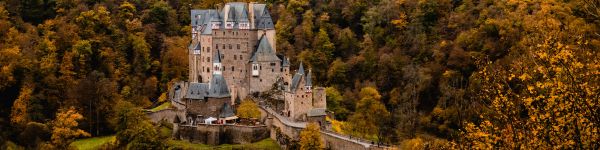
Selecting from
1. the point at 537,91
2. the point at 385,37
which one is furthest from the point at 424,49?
the point at 537,91

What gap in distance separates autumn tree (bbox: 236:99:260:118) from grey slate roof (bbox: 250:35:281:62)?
3.75 m

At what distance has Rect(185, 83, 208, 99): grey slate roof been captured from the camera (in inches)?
1912

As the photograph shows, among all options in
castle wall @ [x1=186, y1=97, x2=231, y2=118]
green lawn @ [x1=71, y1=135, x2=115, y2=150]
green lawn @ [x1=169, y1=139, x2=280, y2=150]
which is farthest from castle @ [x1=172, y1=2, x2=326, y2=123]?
green lawn @ [x1=71, y1=135, x2=115, y2=150]

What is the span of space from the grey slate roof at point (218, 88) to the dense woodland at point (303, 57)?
515 centimetres

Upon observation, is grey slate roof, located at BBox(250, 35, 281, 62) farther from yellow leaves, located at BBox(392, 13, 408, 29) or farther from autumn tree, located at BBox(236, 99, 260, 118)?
yellow leaves, located at BBox(392, 13, 408, 29)

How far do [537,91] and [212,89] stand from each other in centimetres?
3446

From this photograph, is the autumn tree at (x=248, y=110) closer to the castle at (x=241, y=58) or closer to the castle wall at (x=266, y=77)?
the castle at (x=241, y=58)

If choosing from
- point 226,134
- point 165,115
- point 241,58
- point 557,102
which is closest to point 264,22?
point 241,58

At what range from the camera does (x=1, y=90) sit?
177 ft

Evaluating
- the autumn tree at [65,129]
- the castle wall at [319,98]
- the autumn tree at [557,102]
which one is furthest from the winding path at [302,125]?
the autumn tree at [557,102]

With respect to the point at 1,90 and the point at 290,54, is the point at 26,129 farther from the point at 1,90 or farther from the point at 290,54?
the point at 290,54

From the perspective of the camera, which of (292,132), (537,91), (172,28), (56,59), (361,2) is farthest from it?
(361,2)

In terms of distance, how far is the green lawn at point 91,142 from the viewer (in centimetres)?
4916

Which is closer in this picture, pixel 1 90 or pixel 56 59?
pixel 1 90
